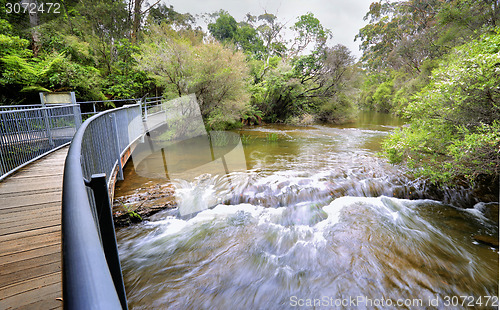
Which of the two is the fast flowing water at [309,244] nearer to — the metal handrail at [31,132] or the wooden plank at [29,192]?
the wooden plank at [29,192]

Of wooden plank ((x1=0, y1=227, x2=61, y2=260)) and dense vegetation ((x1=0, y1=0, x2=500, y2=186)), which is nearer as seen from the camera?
wooden plank ((x1=0, y1=227, x2=61, y2=260))

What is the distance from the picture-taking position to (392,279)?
147 inches

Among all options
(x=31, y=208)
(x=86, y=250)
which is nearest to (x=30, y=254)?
(x=31, y=208)

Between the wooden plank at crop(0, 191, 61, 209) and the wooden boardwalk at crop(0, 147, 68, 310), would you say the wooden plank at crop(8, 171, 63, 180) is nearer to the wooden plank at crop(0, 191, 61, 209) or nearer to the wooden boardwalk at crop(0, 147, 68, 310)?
the wooden boardwalk at crop(0, 147, 68, 310)

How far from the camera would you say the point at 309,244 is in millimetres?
4727

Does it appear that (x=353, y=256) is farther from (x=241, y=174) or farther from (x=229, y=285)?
(x=241, y=174)

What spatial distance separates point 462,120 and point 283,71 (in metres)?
16.9

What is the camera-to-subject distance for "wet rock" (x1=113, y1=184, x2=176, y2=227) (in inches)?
198

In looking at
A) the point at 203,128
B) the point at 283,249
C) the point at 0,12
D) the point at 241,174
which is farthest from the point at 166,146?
the point at 0,12

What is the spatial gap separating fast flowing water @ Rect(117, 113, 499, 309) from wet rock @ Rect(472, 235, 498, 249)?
8 centimetres

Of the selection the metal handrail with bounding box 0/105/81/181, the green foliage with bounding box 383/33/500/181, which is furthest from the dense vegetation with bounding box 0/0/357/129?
the green foliage with bounding box 383/33/500/181

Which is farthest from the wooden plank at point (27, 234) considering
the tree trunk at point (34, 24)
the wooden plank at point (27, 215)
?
the tree trunk at point (34, 24)

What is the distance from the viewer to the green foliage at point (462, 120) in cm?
463

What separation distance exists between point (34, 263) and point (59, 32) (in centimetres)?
Answer: 1838
